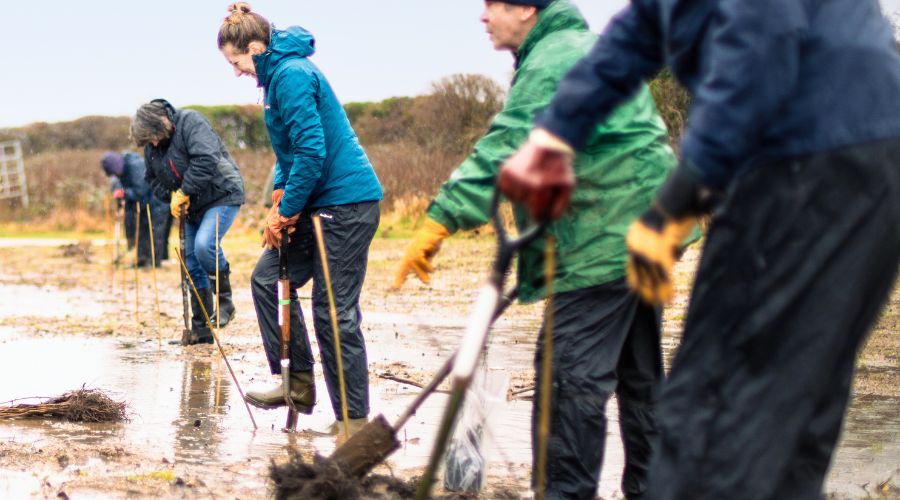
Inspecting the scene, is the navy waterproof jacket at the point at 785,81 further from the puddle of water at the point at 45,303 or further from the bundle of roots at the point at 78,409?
the puddle of water at the point at 45,303

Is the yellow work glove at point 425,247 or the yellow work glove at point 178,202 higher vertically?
the yellow work glove at point 425,247

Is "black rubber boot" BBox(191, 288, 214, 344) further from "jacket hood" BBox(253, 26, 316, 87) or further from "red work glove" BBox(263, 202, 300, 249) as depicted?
"jacket hood" BBox(253, 26, 316, 87)

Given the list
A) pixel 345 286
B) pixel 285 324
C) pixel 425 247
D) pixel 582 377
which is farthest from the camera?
pixel 285 324

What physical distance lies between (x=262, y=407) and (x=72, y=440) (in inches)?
39.5

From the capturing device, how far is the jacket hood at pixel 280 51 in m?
5.60

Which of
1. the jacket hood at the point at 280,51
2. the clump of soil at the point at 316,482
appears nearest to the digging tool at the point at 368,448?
the clump of soil at the point at 316,482

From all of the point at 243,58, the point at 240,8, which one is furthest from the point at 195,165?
the point at 243,58

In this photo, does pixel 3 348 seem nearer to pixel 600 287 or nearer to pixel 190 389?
pixel 190 389

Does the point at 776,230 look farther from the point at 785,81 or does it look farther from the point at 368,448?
the point at 368,448

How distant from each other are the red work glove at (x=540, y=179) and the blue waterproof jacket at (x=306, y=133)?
2953mm

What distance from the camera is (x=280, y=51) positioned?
18.4 ft

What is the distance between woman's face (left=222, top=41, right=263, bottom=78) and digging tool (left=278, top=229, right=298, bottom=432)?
3.04 feet

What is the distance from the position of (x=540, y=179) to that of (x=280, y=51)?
3.37 metres

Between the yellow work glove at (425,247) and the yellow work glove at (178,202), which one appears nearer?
the yellow work glove at (425,247)
